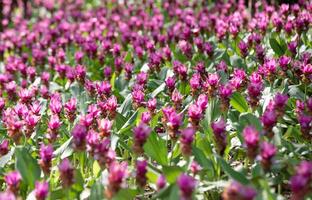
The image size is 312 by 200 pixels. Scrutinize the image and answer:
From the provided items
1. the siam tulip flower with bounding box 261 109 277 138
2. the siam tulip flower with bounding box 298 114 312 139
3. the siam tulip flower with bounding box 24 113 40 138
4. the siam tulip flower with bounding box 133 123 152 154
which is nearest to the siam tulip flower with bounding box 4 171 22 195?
the siam tulip flower with bounding box 133 123 152 154

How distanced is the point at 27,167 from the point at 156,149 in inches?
39.1

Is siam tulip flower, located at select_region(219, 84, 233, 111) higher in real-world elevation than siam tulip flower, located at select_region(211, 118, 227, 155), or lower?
higher

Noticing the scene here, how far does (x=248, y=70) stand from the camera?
656cm

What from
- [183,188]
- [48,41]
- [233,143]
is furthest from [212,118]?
[48,41]

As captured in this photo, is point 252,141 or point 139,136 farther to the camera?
A: point 139,136

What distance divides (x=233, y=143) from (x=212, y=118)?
1.09ft

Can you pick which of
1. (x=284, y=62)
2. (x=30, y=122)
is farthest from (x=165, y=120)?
(x=284, y=62)

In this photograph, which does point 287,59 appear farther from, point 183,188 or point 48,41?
point 48,41

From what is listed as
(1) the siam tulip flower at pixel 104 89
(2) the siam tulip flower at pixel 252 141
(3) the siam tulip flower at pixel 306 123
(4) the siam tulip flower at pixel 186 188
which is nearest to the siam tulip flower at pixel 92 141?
(4) the siam tulip flower at pixel 186 188

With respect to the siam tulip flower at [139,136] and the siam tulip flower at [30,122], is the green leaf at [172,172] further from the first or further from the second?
the siam tulip flower at [30,122]

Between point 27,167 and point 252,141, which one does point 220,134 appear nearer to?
point 252,141

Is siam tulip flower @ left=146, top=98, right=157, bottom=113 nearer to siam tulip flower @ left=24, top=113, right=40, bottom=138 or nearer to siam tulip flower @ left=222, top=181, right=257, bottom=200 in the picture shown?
siam tulip flower @ left=24, top=113, right=40, bottom=138

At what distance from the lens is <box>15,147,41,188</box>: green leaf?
13.5ft

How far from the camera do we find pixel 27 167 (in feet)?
13.7
